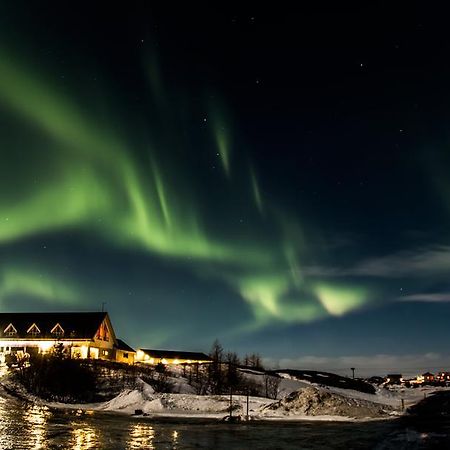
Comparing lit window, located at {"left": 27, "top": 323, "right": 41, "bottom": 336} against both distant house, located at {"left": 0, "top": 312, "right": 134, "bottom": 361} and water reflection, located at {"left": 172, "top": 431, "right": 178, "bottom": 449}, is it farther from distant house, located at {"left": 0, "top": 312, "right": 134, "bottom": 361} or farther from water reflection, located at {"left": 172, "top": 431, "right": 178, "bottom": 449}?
water reflection, located at {"left": 172, "top": 431, "right": 178, "bottom": 449}

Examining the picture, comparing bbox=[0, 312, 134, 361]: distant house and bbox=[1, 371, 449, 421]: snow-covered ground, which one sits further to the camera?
bbox=[0, 312, 134, 361]: distant house

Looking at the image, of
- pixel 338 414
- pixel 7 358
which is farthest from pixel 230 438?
pixel 7 358

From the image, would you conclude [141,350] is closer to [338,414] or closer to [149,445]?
[338,414]

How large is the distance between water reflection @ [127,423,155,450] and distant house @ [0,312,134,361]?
59.7m

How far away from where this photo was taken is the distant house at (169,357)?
5315 inches

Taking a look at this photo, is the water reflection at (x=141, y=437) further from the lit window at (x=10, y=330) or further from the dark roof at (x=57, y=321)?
the lit window at (x=10, y=330)

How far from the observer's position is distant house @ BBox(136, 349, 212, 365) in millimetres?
135000

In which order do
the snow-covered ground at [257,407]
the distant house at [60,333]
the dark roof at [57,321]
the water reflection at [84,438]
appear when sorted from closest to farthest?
the water reflection at [84,438]
the snow-covered ground at [257,407]
the distant house at [60,333]
the dark roof at [57,321]

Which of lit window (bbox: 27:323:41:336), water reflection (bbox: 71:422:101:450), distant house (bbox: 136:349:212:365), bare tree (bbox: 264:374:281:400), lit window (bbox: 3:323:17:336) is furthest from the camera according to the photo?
distant house (bbox: 136:349:212:365)

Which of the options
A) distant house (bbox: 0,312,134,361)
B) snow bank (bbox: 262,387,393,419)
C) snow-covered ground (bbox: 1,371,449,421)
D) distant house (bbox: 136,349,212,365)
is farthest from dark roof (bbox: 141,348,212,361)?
snow bank (bbox: 262,387,393,419)

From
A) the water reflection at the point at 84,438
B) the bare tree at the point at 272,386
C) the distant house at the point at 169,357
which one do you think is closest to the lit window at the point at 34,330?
the distant house at the point at 169,357

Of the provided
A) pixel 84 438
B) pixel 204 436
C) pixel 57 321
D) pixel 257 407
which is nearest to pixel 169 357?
pixel 57 321

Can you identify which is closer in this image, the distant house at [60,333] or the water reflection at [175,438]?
the water reflection at [175,438]

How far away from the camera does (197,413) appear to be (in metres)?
55.3
